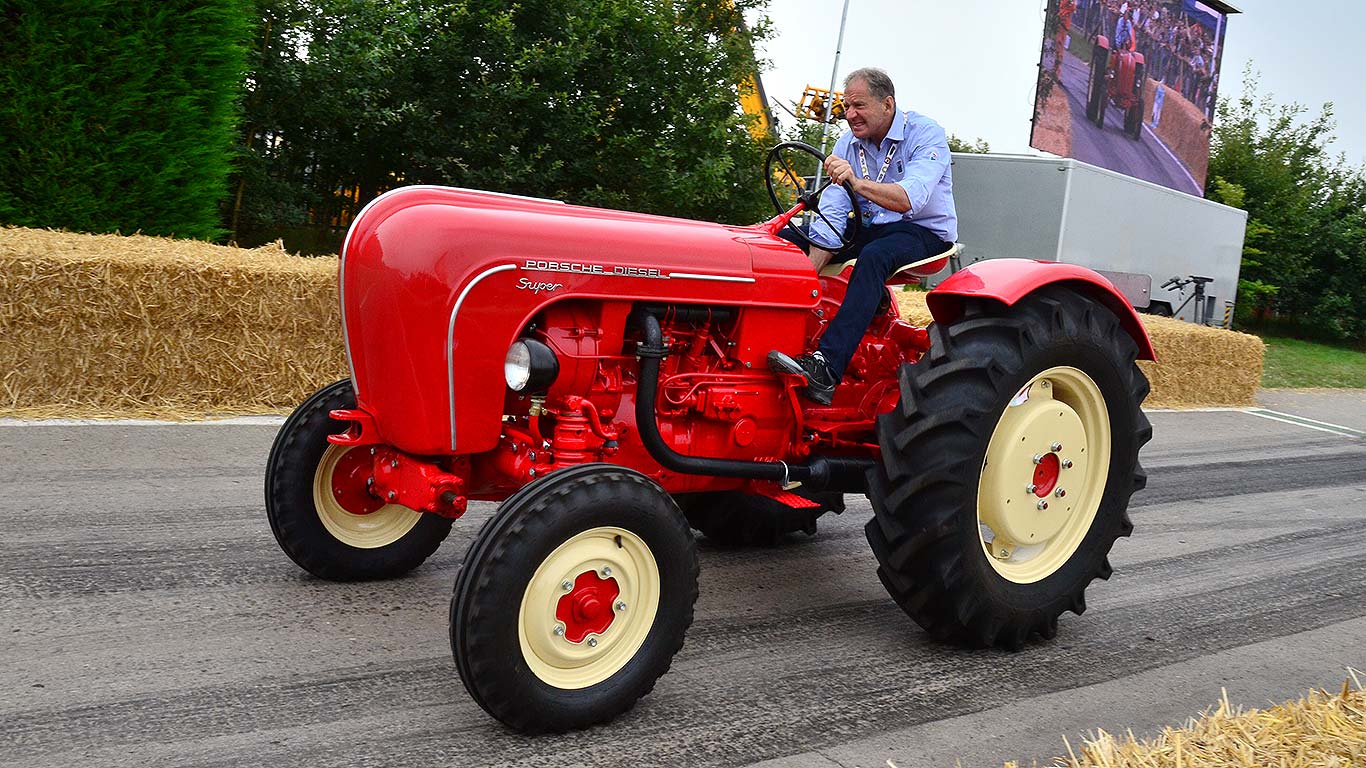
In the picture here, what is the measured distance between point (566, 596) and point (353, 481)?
1264mm

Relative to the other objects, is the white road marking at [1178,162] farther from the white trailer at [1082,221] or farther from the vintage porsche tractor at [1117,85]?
the white trailer at [1082,221]

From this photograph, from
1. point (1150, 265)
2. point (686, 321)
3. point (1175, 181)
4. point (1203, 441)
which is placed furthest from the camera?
point (1175, 181)

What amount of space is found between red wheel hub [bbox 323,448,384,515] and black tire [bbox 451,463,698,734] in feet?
3.95

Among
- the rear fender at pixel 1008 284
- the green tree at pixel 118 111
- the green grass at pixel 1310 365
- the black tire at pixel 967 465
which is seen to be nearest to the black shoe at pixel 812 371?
the black tire at pixel 967 465

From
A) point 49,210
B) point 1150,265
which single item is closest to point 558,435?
point 49,210

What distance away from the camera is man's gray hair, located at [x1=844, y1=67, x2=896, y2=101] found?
14.7ft

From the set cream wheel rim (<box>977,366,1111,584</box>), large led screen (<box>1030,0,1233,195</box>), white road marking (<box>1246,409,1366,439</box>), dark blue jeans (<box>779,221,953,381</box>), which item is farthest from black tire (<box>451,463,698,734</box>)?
large led screen (<box>1030,0,1233,195</box>)

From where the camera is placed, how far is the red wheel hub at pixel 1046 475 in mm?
4289

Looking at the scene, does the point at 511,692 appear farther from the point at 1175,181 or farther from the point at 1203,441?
the point at 1175,181

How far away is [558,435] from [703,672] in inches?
34.0

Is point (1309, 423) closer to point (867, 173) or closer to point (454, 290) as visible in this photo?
point (867, 173)

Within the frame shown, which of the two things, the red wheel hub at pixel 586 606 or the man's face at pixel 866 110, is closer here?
the red wheel hub at pixel 586 606

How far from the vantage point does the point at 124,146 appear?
8688 mm

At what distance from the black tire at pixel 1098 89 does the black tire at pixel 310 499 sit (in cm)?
2199
